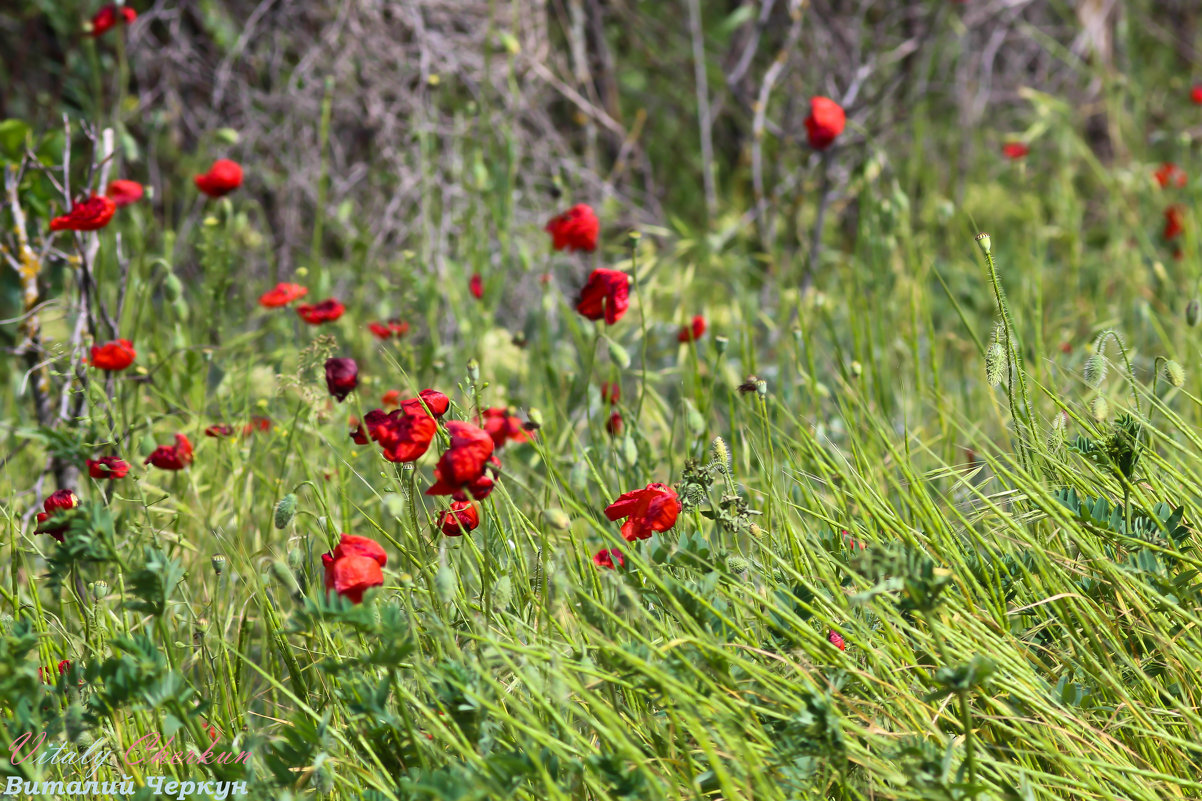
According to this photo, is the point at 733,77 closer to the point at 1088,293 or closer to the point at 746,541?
the point at 1088,293

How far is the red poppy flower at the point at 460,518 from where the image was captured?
107cm

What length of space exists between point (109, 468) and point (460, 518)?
0.47m

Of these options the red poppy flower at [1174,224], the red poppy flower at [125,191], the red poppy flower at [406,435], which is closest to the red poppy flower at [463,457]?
the red poppy flower at [406,435]

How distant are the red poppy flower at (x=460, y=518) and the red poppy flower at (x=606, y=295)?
1.37 ft

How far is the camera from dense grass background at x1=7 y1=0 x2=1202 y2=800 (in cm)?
90

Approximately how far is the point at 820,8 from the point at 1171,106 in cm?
229

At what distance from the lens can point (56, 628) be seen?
49.1 inches

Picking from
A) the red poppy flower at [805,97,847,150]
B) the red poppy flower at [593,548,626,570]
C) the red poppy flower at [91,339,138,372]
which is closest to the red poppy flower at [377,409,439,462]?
the red poppy flower at [593,548,626,570]

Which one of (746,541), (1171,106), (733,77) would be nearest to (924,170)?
(733,77)

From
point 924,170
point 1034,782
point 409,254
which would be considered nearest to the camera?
point 1034,782

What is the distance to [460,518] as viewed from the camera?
1.08 m

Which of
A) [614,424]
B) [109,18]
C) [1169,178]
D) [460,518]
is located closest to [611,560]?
[460,518]

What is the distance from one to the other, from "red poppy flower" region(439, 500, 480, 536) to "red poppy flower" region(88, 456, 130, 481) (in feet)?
1.33

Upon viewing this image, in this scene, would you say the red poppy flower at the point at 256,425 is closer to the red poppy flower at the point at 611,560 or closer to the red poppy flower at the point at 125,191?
the red poppy flower at the point at 125,191
